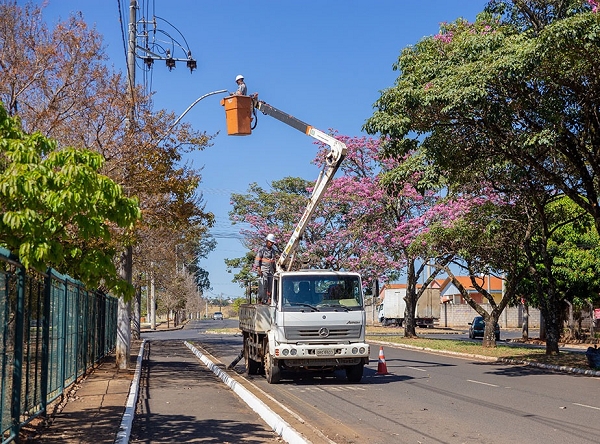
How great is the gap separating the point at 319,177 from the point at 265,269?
287cm

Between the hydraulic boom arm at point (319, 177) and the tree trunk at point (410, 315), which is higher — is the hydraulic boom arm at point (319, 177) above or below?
above

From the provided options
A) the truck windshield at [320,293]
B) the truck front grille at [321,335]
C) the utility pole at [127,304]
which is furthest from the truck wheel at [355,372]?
the utility pole at [127,304]

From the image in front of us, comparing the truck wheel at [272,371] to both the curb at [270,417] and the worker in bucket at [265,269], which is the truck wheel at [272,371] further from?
the worker in bucket at [265,269]

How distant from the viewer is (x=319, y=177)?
2005cm

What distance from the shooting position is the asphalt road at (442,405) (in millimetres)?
10633

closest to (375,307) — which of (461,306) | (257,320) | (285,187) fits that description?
(461,306)

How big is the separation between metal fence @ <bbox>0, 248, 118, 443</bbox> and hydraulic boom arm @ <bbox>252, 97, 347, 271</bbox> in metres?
5.47

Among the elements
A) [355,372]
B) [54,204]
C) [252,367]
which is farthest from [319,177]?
[54,204]

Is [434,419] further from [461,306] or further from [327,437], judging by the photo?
[461,306]

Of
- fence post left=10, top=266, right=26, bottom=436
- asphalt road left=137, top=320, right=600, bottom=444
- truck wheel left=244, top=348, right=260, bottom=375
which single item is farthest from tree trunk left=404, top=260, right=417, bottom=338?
fence post left=10, top=266, right=26, bottom=436

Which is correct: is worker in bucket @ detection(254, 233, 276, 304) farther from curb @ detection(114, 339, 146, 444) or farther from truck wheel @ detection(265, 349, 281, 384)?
curb @ detection(114, 339, 146, 444)

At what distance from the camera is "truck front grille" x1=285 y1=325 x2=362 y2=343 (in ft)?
57.8

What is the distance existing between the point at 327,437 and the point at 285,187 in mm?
45331

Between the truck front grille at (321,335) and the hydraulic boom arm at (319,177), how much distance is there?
110 inches
